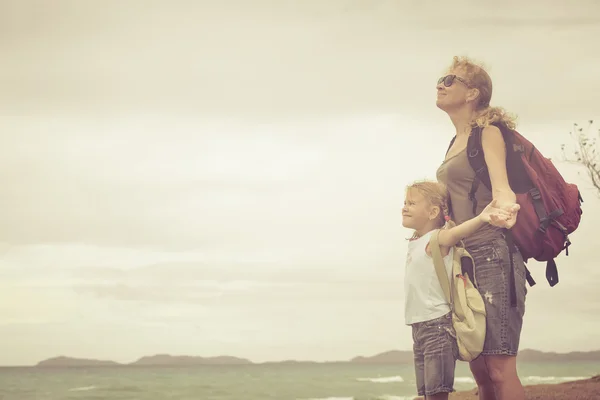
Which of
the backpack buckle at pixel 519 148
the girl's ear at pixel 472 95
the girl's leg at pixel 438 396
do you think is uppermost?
the girl's ear at pixel 472 95

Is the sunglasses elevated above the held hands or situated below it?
above

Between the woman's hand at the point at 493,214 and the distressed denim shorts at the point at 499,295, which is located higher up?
the woman's hand at the point at 493,214

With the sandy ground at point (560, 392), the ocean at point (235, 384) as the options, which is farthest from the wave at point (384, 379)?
the sandy ground at point (560, 392)

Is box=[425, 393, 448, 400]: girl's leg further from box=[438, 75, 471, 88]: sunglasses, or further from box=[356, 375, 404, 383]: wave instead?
box=[356, 375, 404, 383]: wave

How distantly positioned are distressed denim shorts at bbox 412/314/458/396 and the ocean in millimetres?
9571

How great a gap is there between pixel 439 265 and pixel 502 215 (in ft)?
0.84

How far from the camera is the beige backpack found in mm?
2260

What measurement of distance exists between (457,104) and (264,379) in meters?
14.9

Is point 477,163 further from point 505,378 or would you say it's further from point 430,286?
point 505,378

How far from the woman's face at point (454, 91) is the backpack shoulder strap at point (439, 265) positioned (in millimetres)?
483

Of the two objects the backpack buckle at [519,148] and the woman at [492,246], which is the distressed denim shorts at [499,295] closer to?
the woman at [492,246]

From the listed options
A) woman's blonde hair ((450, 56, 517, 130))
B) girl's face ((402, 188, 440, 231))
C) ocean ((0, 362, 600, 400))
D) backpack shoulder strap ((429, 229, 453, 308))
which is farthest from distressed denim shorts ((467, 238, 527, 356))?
ocean ((0, 362, 600, 400))

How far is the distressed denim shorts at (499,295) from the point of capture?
7.48ft

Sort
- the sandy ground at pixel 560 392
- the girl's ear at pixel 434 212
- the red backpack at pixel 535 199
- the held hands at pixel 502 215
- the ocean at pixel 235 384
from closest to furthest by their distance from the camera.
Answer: the held hands at pixel 502 215 < the red backpack at pixel 535 199 < the girl's ear at pixel 434 212 < the sandy ground at pixel 560 392 < the ocean at pixel 235 384
